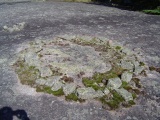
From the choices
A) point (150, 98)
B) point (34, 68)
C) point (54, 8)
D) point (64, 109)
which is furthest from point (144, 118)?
point (54, 8)

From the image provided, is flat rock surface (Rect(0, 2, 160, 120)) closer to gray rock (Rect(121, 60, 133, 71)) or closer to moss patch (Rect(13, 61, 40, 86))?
moss patch (Rect(13, 61, 40, 86))

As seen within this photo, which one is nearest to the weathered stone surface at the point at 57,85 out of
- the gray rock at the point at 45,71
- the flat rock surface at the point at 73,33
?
the flat rock surface at the point at 73,33

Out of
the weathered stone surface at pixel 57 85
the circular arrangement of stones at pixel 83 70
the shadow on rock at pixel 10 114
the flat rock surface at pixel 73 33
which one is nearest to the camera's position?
the shadow on rock at pixel 10 114

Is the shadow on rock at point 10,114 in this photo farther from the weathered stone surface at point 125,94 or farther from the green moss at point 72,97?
the weathered stone surface at point 125,94

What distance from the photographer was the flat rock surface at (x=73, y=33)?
7.76 meters

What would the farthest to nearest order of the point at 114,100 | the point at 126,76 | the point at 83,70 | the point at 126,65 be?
the point at 126,65, the point at 83,70, the point at 126,76, the point at 114,100

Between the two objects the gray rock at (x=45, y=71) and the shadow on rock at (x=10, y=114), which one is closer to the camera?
the shadow on rock at (x=10, y=114)

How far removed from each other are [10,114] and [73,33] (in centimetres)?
804

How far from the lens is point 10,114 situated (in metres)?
7.59

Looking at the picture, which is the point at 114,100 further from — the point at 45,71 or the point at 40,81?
the point at 45,71

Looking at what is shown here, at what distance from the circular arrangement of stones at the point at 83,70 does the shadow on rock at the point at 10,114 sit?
1327 millimetres

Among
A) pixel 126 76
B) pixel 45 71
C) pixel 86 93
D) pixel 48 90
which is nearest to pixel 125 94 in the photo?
pixel 126 76

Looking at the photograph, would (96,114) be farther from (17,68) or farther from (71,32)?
(71,32)

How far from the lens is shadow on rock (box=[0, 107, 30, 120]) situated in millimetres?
7448
